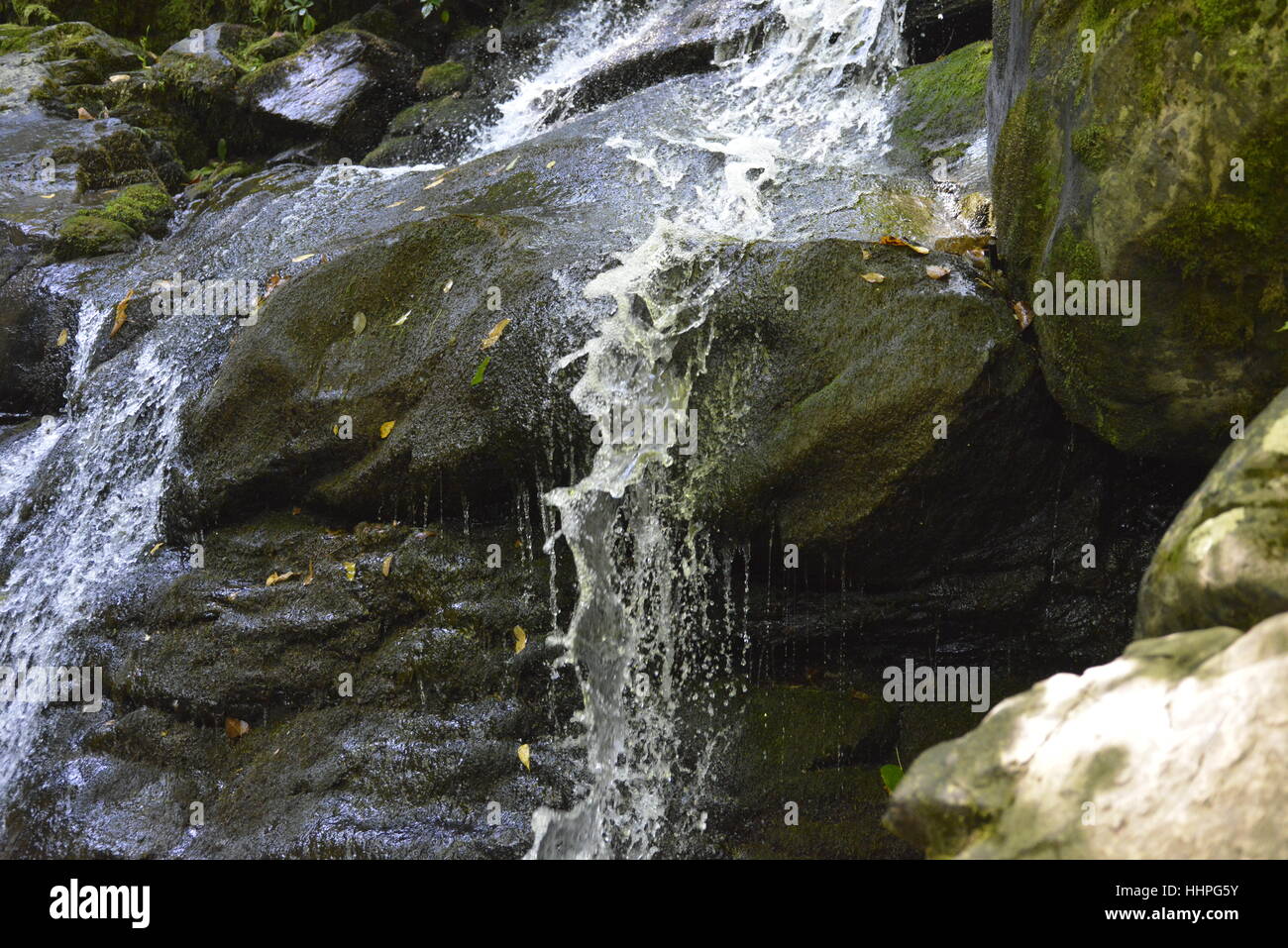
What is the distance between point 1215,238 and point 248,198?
7580 millimetres

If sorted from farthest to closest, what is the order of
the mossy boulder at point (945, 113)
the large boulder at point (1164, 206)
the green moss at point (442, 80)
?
1. the green moss at point (442, 80)
2. the mossy boulder at point (945, 113)
3. the large boulder at point (1164, 206)

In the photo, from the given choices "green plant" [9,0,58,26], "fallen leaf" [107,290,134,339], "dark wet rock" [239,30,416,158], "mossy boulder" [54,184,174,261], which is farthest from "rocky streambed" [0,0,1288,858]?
"green plant" [9,0,58,26]

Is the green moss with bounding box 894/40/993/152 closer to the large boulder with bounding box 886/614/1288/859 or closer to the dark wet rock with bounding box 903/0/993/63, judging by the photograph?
the dark wet rock with bounding box 903/0/993/63

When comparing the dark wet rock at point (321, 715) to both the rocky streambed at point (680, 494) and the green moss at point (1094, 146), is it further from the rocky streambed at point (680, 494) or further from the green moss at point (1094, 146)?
the green moss at point (1094, 146)

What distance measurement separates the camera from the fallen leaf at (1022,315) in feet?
14.1

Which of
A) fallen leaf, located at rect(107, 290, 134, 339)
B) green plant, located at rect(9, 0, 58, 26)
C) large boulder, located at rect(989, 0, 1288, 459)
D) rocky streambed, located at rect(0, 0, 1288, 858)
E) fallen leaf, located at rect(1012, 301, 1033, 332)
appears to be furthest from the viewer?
green plant, located at rect(9, 0, 58, 26)

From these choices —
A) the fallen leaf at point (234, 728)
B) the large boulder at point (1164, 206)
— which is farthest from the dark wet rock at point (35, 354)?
the large boulder at point (1164, 206)

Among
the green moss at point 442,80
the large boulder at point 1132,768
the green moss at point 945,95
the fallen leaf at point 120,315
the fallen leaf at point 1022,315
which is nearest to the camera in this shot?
the large boulder at point 1132,768

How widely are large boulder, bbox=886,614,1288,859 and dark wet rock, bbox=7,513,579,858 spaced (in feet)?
8.33

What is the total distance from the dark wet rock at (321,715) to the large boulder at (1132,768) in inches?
100

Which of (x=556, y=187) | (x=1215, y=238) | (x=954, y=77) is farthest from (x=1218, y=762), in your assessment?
(x=954, y=77)

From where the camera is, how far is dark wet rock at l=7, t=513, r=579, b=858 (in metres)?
4.45

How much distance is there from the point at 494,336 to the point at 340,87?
680 cm
